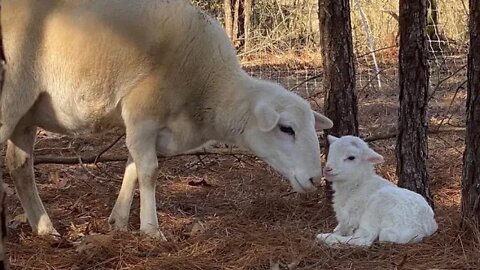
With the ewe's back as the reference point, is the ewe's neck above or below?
below

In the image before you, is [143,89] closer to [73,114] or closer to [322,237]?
[73,114]

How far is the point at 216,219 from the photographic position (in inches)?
241

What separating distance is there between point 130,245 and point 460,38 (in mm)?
10961

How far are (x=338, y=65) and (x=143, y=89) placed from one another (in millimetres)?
1665

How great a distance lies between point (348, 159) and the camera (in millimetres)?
5266

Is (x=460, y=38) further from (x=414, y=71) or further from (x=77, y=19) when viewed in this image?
(x=77, y=19)

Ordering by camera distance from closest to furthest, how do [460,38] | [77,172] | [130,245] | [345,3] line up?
[130,245] < [345,3] < [77,172] < [460,38]

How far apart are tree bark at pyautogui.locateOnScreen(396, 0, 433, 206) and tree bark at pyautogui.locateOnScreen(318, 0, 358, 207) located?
27.3 inches

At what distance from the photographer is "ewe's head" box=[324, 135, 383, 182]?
5242mm

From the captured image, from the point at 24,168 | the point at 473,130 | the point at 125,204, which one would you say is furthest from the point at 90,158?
the point at 473,130

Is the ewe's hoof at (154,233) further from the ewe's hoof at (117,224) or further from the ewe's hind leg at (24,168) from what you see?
the ewe's hind leg at (24,168)

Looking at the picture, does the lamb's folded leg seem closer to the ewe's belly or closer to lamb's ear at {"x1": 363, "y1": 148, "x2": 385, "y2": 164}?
lamb's ear at {"x1": 363, "y1": 148, "x2": 385, "y2": 164}

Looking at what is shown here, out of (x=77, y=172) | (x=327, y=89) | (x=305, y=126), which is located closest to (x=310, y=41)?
(x=77, y=172)

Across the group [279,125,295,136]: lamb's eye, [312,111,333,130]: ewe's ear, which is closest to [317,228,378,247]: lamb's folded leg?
[279,125,295,136]: lamb's eye
